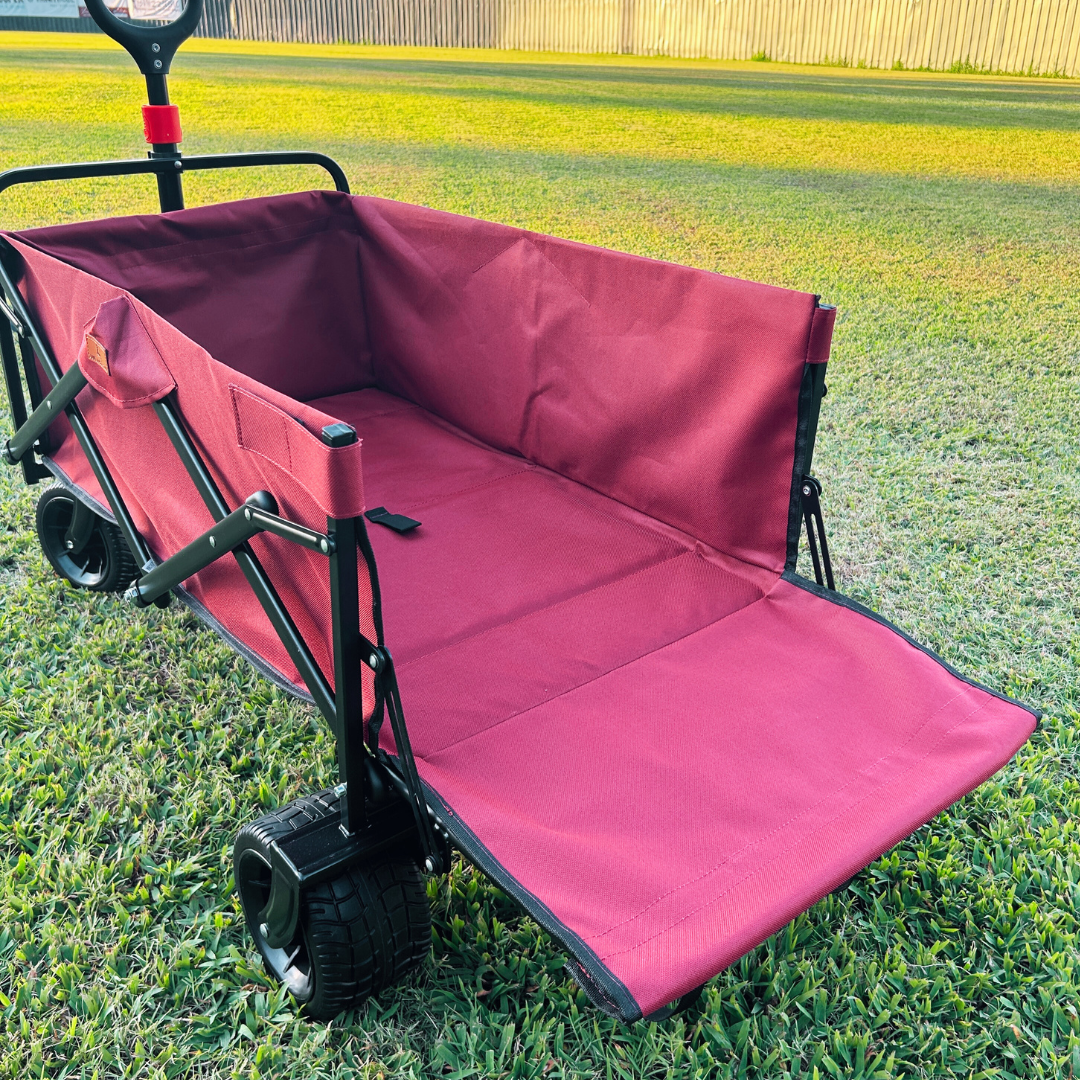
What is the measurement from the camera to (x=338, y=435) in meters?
1.24

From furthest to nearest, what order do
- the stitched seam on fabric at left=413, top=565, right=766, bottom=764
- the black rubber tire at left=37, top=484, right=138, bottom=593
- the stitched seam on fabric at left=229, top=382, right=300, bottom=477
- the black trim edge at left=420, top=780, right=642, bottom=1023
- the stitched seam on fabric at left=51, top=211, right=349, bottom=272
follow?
the stitched seam on fabric at left=51, top=211, right=349, bottom=272 → the black rubber tire at left=37, top=484, right=138, bottom=593 → the stitched seam on fabric at left=413, top=565, right=766, bottom=764 → the stitched seam on fabric at left=229, top=382, right=300, bottom=477 → the black trim edge at left=420, top=780, right=642, bottom=1023

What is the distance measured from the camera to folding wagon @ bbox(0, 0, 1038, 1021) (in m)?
1.43

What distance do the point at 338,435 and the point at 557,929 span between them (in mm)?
676

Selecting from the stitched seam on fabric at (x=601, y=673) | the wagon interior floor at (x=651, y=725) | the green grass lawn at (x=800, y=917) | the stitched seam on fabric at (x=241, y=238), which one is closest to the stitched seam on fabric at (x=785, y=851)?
the wagon interior floor at (x=651, y=725)

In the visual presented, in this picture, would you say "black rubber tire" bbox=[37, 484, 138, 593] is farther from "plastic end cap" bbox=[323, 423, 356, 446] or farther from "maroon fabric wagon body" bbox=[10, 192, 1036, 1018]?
"plastic end cap" bbox=[323, 423, 356, 446]

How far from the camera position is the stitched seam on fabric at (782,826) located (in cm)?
136

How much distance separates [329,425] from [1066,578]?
2296 mm

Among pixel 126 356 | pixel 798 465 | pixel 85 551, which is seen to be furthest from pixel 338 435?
pixel 85 551

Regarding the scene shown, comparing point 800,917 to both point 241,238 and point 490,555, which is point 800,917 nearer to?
point 490,555

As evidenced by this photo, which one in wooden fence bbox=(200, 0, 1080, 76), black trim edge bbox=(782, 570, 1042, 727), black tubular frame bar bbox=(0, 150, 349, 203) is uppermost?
wooden fence bbox=(200, 0, 1080, 76)

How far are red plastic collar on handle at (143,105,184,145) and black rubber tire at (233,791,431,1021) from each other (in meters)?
1.88

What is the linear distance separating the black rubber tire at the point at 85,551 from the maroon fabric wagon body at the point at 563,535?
0.43ft

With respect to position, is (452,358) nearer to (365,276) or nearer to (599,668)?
(365,276)

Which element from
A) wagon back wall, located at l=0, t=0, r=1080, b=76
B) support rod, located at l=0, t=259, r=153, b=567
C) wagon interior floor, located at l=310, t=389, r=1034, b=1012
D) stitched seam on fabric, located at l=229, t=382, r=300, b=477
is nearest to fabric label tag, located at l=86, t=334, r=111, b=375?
support rod, located at l=0, t=259, r=153, b=567
